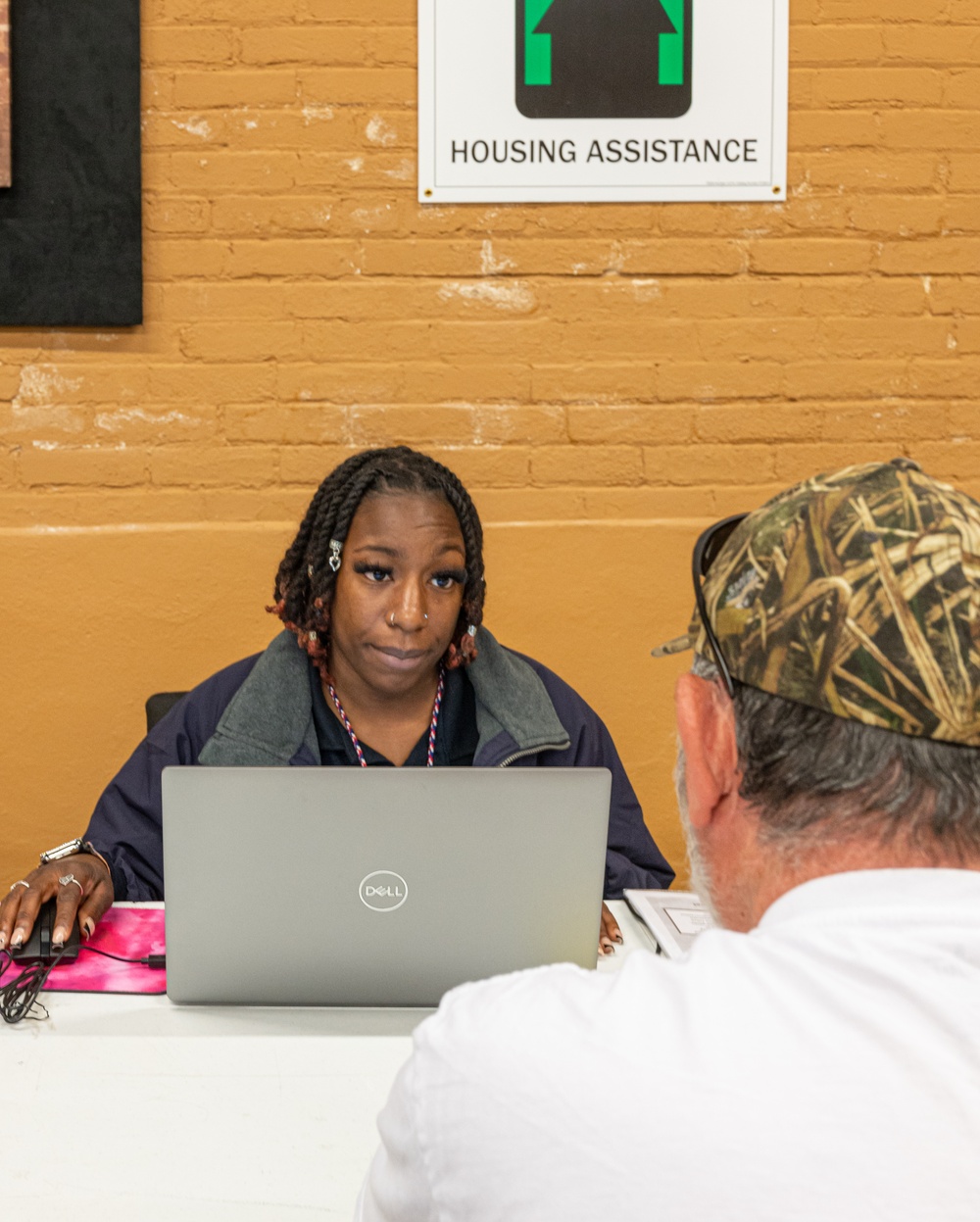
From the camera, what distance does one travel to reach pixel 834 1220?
1.95 feet

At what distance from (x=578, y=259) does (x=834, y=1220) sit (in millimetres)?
2413

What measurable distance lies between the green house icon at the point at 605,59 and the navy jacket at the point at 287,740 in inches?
50.6

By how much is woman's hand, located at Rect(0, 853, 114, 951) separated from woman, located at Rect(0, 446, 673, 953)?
0.22 metres

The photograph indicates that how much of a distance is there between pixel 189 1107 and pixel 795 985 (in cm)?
76

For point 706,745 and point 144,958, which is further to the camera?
point 144,958

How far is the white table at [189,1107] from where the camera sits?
1.05m

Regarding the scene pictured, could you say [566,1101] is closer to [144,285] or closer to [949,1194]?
[949,1194]

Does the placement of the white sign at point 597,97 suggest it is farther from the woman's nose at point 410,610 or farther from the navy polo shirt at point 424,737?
the navy polo shirt at point 424,737

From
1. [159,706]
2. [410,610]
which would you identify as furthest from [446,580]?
[159,706]

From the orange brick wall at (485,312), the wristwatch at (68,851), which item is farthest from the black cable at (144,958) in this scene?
the orange brick wall at (485,312)

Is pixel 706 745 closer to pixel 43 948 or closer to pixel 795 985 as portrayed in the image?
pixel 795 985

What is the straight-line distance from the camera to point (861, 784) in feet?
2.41

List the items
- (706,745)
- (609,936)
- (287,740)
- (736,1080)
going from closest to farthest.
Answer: (736,1080)
(706,745)
(609,936)
(287,740)

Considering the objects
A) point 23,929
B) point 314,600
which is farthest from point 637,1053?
point 314,600
